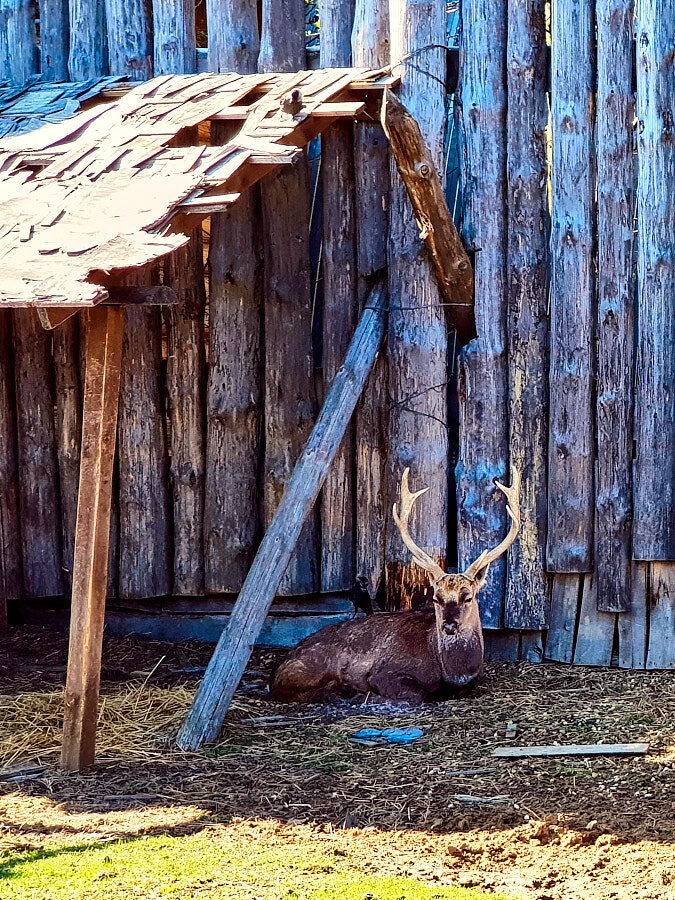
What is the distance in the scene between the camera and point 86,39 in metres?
8.73

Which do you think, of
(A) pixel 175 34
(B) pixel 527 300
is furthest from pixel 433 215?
(A) pixel 175 34

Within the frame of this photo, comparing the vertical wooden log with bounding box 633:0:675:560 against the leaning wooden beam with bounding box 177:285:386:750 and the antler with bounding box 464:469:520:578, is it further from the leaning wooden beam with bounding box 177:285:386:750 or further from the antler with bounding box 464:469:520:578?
the leaning wooden beam with bounding box 177:285:386:750

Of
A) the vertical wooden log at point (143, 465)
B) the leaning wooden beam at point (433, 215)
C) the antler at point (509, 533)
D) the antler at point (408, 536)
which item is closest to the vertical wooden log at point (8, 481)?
the vertical wooden log at point (143, 465)

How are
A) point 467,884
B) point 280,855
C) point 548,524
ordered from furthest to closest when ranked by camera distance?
point 548,524 < point 280,855 < point 467,884

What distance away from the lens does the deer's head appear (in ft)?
24.2

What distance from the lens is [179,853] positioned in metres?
4.87

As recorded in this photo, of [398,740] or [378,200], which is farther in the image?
[378,200]

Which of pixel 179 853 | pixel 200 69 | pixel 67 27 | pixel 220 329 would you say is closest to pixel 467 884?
pixel 179 853

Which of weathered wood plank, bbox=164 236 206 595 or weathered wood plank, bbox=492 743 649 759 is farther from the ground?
weathered wood plank, bbox=164 236 206 595

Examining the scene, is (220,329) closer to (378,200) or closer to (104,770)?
(378,200)

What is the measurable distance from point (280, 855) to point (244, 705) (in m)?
2.50

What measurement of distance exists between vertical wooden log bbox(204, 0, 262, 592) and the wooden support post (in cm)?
255

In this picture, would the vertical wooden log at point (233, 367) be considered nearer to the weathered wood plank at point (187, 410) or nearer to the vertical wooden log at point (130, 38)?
the weathered wood plank at point (187, 410)

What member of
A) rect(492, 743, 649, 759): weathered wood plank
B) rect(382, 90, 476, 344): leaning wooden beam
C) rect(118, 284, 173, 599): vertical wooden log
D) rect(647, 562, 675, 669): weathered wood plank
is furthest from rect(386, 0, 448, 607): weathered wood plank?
rect(492, 743, 649, 759): weathered wood plank
